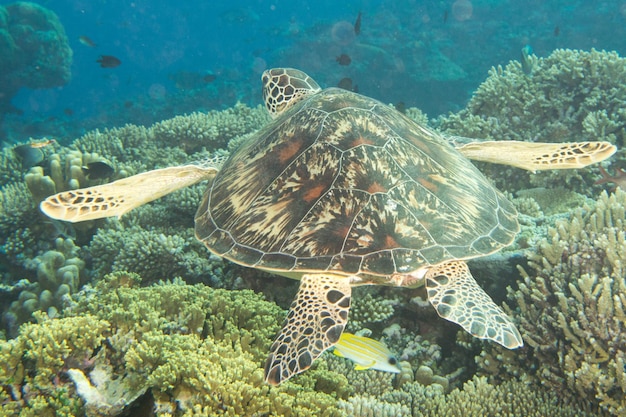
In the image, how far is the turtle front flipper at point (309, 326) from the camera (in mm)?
1859

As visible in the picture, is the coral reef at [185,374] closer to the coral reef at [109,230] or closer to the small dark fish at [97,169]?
the coral reef at [109,230]

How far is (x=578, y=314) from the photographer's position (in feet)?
7.72

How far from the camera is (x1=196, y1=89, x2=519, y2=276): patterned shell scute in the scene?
7.30 ft

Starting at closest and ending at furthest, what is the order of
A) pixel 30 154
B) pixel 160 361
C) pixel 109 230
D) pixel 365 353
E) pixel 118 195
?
pixel 160 361 → pixel 365 353 → pixel 118 195 → pixel 109 230 → pixel 30 154

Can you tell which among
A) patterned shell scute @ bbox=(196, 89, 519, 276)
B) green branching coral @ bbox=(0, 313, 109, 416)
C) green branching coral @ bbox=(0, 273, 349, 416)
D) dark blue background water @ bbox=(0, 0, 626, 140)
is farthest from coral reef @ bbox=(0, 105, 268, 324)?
dark blue background water @ bbox=(0, 0, 626, 140)

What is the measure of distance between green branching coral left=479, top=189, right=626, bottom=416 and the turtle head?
2.89 meters

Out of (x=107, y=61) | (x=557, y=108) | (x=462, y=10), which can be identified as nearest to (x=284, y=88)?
(x=557, y=108)

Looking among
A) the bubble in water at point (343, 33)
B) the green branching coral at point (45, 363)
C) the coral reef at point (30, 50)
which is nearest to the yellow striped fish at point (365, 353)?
the green branching coral at point (45, 363)

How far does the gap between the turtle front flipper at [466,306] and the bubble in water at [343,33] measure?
18.5 m

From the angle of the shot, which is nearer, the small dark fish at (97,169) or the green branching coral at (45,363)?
the green branching coral at (45,363)

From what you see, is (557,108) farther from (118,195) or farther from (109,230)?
(109,230)

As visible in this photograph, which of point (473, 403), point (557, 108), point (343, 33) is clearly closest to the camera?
point (473, 403)

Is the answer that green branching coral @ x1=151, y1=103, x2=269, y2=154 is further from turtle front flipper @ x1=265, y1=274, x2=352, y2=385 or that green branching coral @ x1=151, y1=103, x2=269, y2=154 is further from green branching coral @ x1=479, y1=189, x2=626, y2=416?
green branching coral @ x1=479, y1=189, x2=626, y2=416

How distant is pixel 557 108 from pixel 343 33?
55.0 feet
